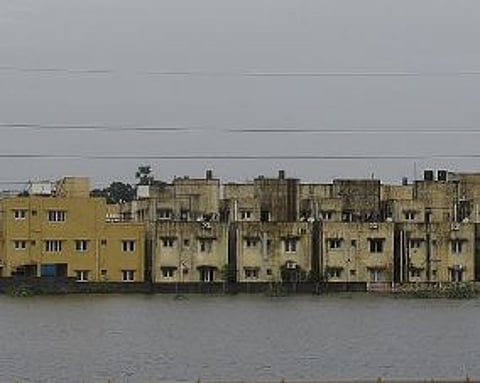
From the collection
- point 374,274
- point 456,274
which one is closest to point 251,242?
point 374,274

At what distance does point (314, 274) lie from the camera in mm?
87375

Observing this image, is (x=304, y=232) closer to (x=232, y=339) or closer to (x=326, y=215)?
(x=326, y=215)

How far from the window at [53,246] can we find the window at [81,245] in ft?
3.58

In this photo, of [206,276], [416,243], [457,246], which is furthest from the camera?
[457,246]

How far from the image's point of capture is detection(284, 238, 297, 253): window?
286 feet

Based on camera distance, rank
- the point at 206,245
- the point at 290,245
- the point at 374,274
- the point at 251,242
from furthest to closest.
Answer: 1. the point at 374,274
2. the point at 290,245
3. the point at 251,242
4. the point at 206,245

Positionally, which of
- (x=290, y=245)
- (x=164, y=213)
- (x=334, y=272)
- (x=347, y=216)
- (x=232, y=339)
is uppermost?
(x=164, y=213)

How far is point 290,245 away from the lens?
8744cm

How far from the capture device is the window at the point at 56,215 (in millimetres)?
83250

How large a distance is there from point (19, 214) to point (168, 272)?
34.9 ft

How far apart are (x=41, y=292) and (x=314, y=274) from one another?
61.4 ft

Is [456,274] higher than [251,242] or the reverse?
the reverse

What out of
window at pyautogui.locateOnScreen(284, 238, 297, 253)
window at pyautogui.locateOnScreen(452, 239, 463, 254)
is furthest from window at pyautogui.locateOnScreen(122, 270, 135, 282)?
window at pyautogui.locateOnScreen(452, 239, 463, 254)

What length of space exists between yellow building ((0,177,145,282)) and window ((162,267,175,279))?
157 centimetres
